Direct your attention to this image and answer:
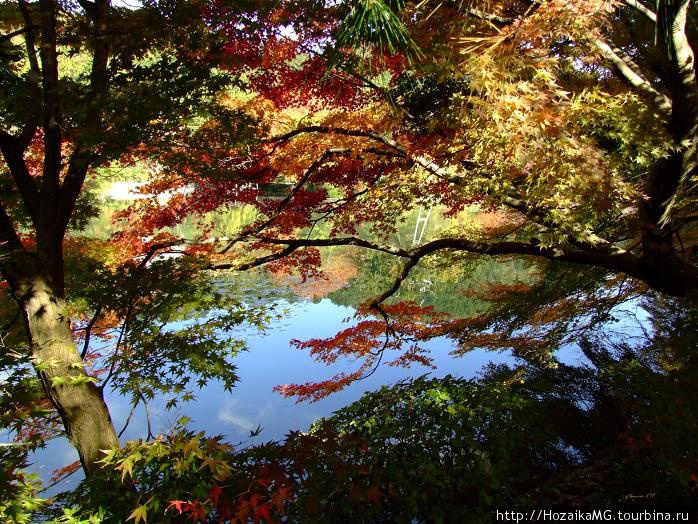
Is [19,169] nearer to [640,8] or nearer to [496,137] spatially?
[496,137]

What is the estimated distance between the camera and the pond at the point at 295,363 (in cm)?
762

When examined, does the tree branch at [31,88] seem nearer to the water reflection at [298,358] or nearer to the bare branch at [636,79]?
the water reflection at [298,358]

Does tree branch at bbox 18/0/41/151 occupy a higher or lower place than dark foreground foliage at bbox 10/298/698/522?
higher

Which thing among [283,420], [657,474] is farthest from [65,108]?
[283,420]

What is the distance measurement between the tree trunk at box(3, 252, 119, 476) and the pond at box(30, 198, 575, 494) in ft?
1.99

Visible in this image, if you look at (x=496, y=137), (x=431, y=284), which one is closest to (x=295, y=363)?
(x=431, y=284)

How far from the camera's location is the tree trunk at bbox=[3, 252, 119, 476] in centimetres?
312

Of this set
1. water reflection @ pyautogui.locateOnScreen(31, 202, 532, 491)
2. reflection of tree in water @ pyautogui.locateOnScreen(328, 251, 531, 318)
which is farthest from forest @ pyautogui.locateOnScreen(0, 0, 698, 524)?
reflection of tree in water @ pyautogui.locateOnScreen(328, 251, 531, 318)

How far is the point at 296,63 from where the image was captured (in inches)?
226

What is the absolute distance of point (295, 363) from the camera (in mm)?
9930

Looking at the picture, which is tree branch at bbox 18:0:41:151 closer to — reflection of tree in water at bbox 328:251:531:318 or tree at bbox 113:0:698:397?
tree at bbox 113:0:698:397

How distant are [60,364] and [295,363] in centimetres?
707

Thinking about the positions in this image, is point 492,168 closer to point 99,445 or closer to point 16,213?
point 99,445

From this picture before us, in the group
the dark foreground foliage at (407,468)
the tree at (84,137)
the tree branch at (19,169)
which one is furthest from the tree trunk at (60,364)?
the tree branch at (19,169)
